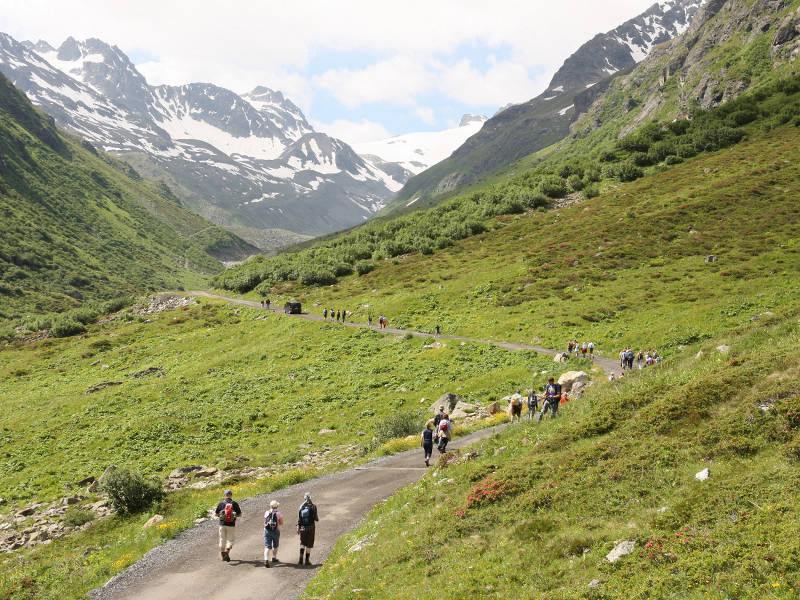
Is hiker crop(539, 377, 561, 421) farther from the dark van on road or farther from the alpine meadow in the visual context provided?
the dark van on road

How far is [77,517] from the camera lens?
76.8 feet

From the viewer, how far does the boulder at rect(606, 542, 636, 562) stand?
10.4 m

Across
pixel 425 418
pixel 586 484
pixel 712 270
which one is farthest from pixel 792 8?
pixel 586 484

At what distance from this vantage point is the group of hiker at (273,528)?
54.1 feet

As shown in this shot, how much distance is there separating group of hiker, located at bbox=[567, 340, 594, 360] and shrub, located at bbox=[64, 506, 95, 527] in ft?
116

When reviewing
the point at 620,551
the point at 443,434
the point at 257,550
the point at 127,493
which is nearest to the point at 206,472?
the point at 127,493

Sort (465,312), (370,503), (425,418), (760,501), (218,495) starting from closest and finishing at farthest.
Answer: (760,501) → (370,503) → (218,495) → (425,418) → (465,312)

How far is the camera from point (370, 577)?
13.6 meters

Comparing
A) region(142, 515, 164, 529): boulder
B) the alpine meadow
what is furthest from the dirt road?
region(142, 515, 164, 529): boulder

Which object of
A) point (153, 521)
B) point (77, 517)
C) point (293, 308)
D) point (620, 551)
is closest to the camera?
point (620, 551)

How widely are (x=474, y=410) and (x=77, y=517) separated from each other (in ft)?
79.8

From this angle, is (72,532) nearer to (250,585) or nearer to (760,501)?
(250,585)

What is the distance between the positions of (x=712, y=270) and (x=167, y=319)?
89.2 metres

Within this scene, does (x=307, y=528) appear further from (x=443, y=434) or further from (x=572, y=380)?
(x=572, y=380)
